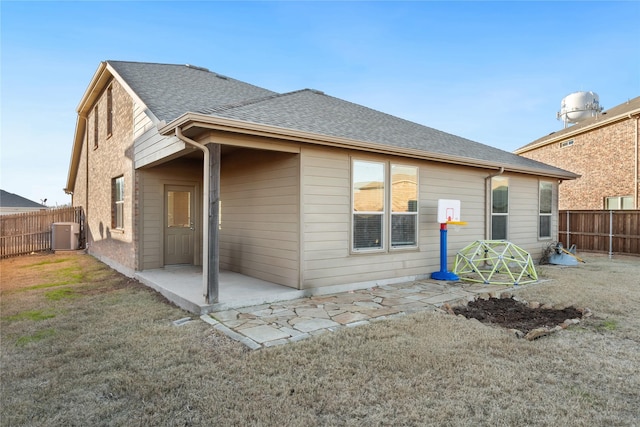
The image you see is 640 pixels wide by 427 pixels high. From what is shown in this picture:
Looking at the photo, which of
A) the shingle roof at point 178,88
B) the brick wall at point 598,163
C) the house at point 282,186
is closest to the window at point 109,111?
the house at point 282,186

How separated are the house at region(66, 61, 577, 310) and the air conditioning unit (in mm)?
3646

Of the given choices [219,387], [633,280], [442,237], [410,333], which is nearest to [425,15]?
[442,237]

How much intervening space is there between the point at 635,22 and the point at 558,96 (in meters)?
14.3

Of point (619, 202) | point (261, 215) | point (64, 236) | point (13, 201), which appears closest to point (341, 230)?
point (261, 215)

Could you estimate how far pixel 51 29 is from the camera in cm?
1002

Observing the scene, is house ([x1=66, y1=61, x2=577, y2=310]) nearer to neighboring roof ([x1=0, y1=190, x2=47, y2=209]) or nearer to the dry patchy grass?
the dry patchy grass

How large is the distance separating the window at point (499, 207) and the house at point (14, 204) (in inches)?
984

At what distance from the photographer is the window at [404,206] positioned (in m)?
6.91

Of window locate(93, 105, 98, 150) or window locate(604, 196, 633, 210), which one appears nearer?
window locate(93, 105, 98, 150)

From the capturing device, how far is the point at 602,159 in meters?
16.2

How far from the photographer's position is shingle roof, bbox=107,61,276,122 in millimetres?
6938

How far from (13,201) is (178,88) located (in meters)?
22.2

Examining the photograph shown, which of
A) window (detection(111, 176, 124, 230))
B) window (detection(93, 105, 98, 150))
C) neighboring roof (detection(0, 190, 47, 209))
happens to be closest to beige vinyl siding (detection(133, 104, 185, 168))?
window (detection(111, 176, 124, 230))

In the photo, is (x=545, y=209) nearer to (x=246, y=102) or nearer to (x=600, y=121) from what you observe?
(x=246, y=102)
